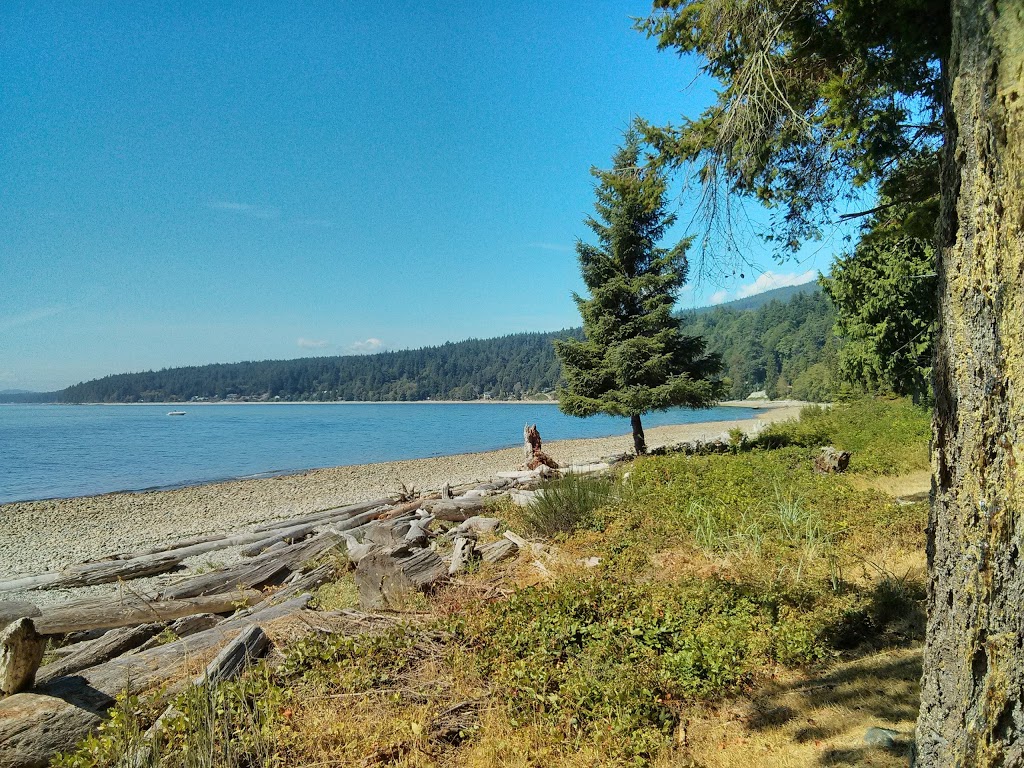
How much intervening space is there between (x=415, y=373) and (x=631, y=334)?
15583 cm

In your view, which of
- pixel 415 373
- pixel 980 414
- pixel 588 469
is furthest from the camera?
pixel 415 373

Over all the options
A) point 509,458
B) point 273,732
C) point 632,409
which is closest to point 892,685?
point 273,732

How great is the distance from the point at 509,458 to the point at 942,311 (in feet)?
89.9

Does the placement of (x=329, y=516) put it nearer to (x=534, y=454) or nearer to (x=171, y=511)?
(x=534, y=454)

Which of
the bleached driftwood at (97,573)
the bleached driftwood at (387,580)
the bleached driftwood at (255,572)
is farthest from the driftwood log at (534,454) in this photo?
the bleached driftwood at (387,580)

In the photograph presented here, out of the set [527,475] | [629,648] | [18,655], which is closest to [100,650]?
[18,655]

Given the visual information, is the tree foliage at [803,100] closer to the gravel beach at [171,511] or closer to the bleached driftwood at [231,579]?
the bleached driftwood at [231,579]

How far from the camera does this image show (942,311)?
2.22m

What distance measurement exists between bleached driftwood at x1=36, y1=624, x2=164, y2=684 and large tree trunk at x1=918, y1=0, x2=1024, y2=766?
239 inches

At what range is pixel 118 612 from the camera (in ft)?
21.4

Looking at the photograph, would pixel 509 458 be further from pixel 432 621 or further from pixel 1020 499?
pixel 1020 499

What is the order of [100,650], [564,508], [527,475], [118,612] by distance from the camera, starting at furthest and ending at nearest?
1. [527,475]
2. [564,508]
3. [118,612]
4. [100,650]

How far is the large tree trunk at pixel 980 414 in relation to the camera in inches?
75.4

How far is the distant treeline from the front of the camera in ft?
447
